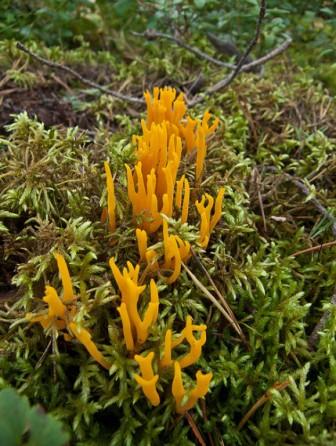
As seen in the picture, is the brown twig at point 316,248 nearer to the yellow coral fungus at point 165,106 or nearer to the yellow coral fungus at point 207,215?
the yellow coral fungus at point 207,215

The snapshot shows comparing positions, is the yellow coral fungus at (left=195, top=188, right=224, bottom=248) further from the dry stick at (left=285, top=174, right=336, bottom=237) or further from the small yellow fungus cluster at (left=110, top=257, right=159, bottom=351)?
the dry stick at (left=285, top=174, right=336, bottom=237)

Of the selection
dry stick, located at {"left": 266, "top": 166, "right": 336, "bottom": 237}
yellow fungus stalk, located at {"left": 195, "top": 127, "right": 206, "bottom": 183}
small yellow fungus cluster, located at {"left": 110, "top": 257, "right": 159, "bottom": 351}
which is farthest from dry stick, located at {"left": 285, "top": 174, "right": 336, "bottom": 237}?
small yellow fungus cluster, located at {"left": 110, "top": 257, "right": 159, "bottom": 351}

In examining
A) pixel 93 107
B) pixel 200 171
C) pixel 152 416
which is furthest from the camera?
pixel 93 107

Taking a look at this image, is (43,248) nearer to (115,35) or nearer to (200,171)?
(200,171)

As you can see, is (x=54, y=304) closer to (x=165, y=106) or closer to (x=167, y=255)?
(x=167, y=255)

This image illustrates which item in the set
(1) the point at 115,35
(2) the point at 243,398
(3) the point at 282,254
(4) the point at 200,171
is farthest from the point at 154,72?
(2) the point at 243,398
